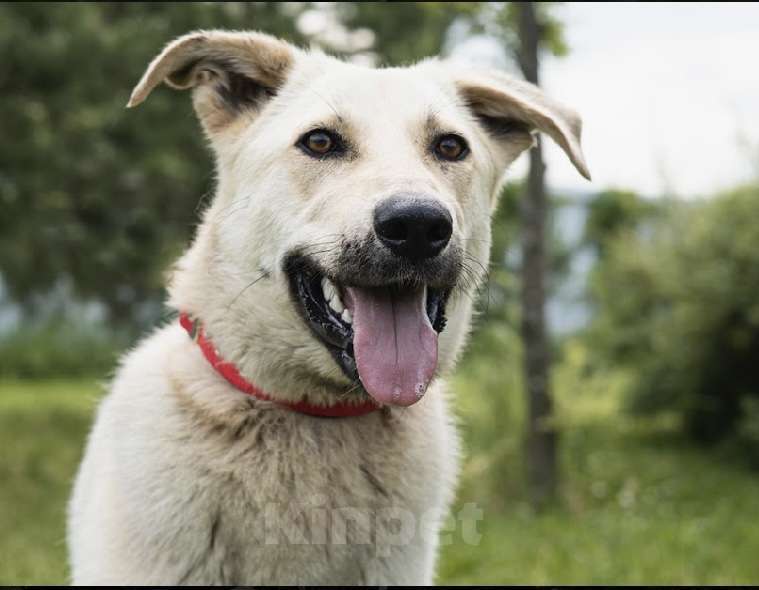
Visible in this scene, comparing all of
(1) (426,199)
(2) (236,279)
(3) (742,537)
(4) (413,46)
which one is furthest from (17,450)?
(1) (426,199)

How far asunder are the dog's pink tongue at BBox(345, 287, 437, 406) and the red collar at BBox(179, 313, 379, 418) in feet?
0.89

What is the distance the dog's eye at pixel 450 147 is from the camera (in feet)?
10.0

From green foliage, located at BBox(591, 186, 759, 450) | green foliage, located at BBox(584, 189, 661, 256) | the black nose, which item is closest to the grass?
green foliage, located at BBox(591, 186, 759, 450)

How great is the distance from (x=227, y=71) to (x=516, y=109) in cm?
108

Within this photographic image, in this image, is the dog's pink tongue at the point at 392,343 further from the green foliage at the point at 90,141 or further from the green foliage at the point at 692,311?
the green foliage at the point at 692,311

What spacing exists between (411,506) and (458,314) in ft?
2.19

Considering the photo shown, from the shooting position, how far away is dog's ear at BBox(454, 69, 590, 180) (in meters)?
3.21

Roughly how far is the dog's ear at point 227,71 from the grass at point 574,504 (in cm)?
148

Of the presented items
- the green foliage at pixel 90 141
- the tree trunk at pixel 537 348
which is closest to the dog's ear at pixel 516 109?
the green foliage at pixel 90 141

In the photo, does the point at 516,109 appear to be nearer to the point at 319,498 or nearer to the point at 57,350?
the point at 319,498

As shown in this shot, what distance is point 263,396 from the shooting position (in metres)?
2.88

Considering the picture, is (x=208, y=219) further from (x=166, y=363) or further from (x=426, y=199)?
(x=426, y=199)

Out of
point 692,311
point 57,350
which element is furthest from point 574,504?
point 57,350

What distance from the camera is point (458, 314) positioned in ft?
10.2
